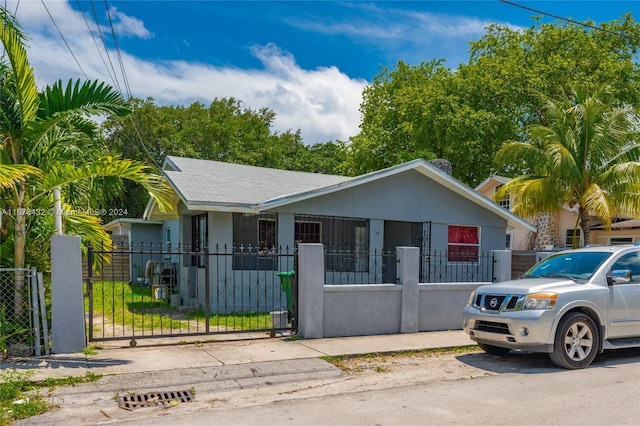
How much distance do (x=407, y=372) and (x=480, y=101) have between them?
22503mm

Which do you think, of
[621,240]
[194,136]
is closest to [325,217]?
[621,240]

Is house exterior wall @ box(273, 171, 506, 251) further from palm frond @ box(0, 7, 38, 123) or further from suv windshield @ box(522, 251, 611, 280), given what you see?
palm frond @ box(0, 7, 38, 123)

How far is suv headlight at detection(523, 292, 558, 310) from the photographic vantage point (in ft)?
25.2

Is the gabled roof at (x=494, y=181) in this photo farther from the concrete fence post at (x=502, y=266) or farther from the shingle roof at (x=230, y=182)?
the concrete fence post at (x=502, y=266)

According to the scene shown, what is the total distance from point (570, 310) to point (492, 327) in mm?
1135

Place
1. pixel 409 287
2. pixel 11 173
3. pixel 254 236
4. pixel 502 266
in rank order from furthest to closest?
pixel 254 236, pixel 502 266, pixel 409 287, pixel 11 173

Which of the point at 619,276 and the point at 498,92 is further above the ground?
the point at 498,92

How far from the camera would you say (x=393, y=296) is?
34.2 feet

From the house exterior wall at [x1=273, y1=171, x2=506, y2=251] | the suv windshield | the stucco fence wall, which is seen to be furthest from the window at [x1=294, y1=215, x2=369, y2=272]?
the suv windshield

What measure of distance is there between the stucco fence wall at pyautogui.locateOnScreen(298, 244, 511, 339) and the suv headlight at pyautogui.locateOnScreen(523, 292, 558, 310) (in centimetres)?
302

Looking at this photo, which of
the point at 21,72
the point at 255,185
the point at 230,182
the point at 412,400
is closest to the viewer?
the point at 412,400

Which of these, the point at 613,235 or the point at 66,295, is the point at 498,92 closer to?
the point at 613,235

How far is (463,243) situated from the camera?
16.8 meters

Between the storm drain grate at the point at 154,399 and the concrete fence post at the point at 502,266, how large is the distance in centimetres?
741
